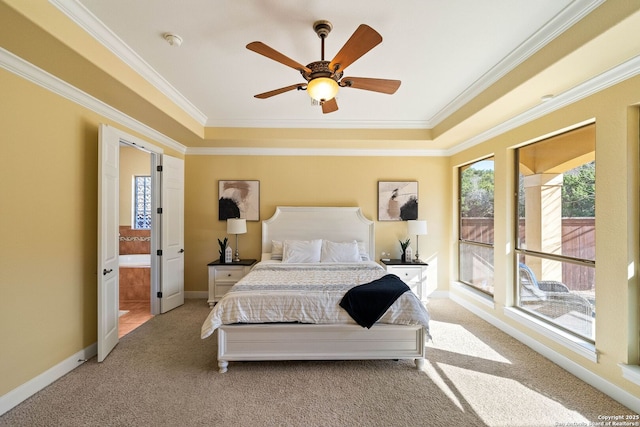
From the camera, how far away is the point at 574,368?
2.53 meters

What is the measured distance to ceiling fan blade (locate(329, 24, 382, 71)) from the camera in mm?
1610

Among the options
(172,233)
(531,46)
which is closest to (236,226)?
(172,233)

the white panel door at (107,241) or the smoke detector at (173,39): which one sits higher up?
the smoke detector at (173,39)

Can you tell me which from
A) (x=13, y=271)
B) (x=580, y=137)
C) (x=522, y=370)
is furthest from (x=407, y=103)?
(x=13, y=271)

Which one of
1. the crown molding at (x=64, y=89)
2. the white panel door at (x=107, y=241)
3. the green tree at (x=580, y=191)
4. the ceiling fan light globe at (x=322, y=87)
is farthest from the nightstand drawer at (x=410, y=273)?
the crown molding at (x=64, y=89)

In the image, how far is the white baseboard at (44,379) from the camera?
6.81ft

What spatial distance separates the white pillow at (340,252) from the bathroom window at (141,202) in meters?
3.93

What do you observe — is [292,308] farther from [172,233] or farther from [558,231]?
[558,231]

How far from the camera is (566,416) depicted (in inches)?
79.8

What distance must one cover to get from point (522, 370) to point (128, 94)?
4.48m

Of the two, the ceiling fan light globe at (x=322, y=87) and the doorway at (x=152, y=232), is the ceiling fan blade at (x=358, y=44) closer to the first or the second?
the ceiling fan light globe at (x=322, y=87)

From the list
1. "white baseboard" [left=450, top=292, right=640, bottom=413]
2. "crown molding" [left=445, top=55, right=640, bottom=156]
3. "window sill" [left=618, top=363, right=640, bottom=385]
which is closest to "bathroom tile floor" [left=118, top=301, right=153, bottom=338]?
"white baseboard" [left=450, top=292, right=640, bottom=413]

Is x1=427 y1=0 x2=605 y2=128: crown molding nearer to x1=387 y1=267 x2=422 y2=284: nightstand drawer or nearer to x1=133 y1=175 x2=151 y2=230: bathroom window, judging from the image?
x1=387 y1=267 x2=422 y2=284: nightstand drawer

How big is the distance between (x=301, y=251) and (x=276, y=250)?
0.46 metres
